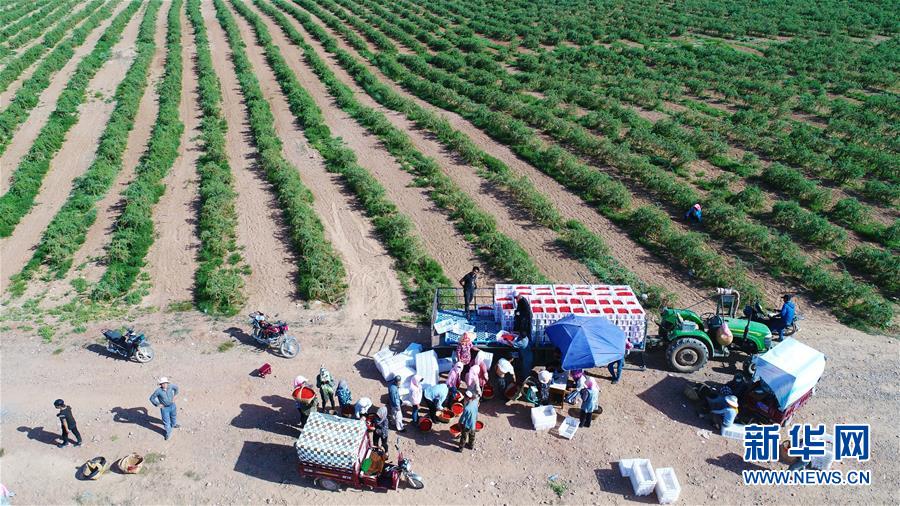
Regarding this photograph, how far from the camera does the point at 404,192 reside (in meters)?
23.9

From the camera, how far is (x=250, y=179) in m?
24.9

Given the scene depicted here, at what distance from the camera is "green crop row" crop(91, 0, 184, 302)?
1767 centimetres

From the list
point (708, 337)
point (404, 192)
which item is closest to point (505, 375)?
point (708, 337)

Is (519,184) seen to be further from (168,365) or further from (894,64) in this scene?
(894,64)

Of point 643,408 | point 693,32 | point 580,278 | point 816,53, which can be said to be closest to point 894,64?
point 816,53

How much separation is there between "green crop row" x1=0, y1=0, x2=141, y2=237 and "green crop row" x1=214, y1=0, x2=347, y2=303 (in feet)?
30.8

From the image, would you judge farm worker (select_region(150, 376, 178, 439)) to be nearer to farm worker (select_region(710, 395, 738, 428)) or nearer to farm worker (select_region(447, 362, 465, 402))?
farm worker (select_region(447, 362, 465, 402))

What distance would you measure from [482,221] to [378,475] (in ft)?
38.5

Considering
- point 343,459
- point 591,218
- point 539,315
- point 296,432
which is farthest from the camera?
point 591,218


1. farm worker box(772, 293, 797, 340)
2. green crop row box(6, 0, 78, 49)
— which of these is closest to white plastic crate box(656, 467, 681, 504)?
farm worker box(772, 293, 797, 340)

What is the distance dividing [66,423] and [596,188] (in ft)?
62.9

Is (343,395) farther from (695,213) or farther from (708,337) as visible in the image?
(695,213)

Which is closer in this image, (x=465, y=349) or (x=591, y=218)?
(x=465, y=349)

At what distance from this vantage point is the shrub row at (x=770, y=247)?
1602 centimetres
